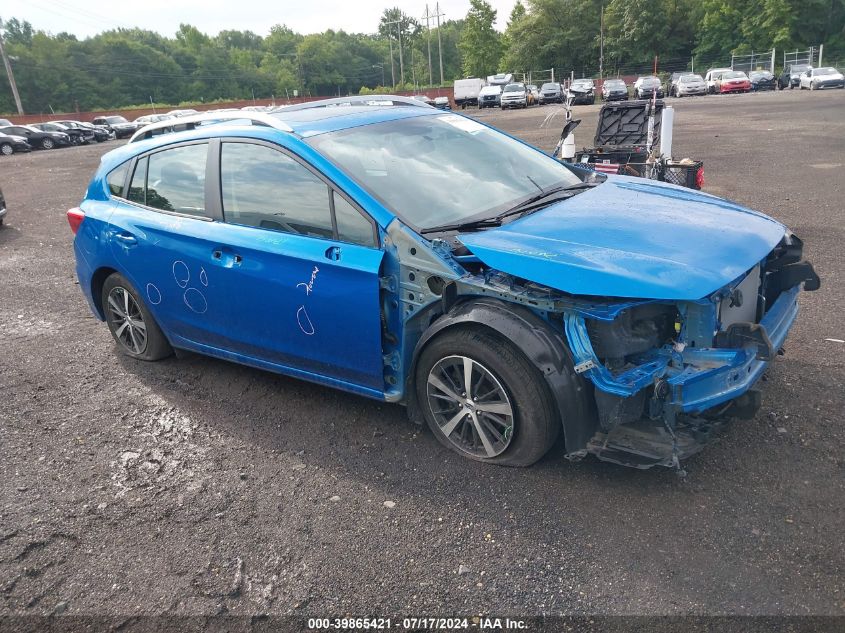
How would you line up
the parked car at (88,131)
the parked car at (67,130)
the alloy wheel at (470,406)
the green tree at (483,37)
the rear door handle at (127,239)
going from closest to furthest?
the alloy wheel at (470,406) < the rear door handle at (127,239) < the parked car at (67,130) < the parked car at (88,131) < the green tree at (483,37)

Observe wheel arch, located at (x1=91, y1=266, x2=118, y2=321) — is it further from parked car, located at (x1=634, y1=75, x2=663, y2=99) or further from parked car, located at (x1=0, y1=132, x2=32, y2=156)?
parked car, located at (x1=634, y1=75, x2=663, y2=99)

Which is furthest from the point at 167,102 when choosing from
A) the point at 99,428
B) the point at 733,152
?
the point at 99,428

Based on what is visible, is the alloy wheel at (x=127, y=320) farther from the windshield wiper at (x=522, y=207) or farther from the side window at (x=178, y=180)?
the windshield wiper at (x=522, y=207)

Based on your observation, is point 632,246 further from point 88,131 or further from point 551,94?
point 551,94

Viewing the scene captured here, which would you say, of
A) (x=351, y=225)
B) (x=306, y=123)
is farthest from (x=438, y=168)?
(x=306, y=123)

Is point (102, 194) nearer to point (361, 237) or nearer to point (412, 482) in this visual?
point (361, 237)

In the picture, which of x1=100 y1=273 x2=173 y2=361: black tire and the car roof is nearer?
the car roof

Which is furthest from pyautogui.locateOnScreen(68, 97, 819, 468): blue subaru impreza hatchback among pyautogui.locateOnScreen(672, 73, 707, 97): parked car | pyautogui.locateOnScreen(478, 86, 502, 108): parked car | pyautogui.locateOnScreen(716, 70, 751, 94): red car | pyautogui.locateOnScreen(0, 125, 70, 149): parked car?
pyautogui.locateOnScreen(478, 86, 502, 108): parked car

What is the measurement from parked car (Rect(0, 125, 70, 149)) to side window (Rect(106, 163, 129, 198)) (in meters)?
34.4

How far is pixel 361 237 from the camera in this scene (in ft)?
11.4

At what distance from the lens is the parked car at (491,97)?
44656 mm

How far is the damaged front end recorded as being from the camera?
9.55ft

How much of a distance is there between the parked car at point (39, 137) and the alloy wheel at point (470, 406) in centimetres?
3726

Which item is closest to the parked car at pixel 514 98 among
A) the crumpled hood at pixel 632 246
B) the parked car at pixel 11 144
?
the parked car at pixel 11 144
